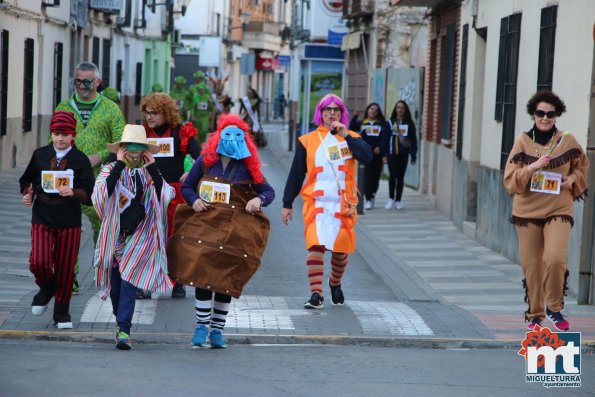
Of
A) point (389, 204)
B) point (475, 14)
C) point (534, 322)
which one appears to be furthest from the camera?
point (389, 204)

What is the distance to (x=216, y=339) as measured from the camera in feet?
29.8

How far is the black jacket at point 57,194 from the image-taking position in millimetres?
9586

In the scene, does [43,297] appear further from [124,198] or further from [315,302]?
[315,302]

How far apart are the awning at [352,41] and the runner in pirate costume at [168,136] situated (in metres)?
25.2

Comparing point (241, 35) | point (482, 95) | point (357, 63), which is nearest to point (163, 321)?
point (482, 95)

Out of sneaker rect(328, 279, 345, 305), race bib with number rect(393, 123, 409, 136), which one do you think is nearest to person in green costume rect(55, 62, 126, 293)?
sneaker rect(328, 279, 345, 305)

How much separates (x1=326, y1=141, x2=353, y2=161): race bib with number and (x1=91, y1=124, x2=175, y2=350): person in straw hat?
2295 mm

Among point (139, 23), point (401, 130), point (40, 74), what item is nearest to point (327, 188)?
point (401, 130)

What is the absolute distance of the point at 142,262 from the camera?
8.95m

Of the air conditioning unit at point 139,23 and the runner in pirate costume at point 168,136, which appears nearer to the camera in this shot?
the runner in pirate costume at point 168,136

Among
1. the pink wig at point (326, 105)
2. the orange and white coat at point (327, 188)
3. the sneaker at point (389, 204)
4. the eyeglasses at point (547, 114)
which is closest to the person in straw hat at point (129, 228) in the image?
the orange and white coat at point (327, 188)

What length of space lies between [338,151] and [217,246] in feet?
7.96

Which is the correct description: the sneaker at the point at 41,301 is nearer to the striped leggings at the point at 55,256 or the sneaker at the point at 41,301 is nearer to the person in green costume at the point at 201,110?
the striped leggings at the point at 55,256

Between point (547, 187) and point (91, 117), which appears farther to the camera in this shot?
point (91, 117)
